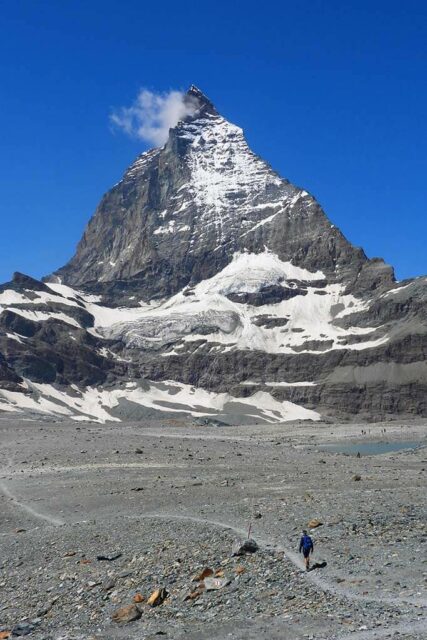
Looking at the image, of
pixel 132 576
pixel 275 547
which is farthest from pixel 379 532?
pixel 132 576

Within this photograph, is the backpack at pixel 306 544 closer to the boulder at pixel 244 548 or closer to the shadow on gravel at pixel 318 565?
the shadow on gravel at pixel 318 565

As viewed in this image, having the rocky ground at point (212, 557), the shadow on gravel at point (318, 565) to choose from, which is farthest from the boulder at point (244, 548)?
the shadow on gravel at point (318, 565)

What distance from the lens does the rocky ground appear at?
18984 mm

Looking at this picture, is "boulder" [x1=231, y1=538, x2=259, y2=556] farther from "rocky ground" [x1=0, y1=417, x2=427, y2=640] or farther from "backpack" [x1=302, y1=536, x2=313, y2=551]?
"backpack" [x1=302, y1=536, x2=313, y2=551]

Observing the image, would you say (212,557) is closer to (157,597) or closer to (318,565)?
(157,597)

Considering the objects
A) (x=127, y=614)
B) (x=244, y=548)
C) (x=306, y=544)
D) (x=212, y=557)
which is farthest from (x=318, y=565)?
(x=127, y=614)

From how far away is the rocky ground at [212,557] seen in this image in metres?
19.0

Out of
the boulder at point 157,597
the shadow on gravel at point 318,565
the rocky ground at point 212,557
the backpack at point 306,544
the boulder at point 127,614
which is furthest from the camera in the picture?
the backpack at point 306,544

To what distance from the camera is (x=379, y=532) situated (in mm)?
25484

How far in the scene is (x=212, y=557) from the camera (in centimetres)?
2434

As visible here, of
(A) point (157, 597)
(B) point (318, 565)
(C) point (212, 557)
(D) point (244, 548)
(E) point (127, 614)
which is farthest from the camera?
(C) point (212, 557)

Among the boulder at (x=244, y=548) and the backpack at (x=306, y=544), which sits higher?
the backpack at (x=306, y=544)

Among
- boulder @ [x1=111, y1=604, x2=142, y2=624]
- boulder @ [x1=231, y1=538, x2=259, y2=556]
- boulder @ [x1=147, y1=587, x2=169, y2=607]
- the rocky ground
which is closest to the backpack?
the rocky ground

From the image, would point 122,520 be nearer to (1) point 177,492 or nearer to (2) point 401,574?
(1) point 177,492
